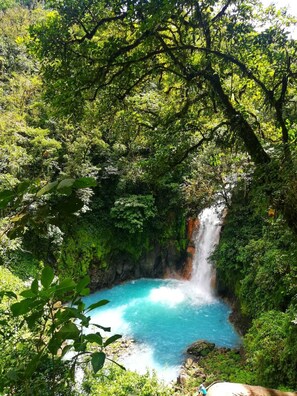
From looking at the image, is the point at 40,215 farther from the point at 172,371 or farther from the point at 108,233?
the point at 108,233

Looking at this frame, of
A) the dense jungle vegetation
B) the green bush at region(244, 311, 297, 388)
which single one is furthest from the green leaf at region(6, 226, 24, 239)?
the green bush at region(244, 311, 297, 388)

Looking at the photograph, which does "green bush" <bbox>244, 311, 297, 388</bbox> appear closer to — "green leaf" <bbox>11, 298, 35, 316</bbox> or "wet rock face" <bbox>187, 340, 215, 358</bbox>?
"wet rock face" <bbox>187, 340, 215, 358</bbox>

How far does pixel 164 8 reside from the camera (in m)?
2.94

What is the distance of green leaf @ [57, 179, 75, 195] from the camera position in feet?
2.65

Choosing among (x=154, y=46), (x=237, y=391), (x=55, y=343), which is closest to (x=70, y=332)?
(x=55, y=343)

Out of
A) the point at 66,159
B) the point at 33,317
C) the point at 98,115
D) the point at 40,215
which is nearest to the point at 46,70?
the point at 98,115

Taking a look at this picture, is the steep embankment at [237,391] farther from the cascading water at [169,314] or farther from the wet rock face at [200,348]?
the wet rock face at [200,348]

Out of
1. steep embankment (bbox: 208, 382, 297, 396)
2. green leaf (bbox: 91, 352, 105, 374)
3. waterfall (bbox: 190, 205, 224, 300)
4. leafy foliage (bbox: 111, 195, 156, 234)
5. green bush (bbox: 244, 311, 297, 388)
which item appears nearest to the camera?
green leaf (bbox: 91, 352, 105, 374)

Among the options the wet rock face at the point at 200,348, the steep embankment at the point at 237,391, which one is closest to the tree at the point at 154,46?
the steep embankment at the point at 237,391

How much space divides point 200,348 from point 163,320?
83.5 inches

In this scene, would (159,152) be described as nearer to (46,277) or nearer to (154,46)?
(154,46)

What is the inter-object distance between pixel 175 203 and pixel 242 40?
30.6ft

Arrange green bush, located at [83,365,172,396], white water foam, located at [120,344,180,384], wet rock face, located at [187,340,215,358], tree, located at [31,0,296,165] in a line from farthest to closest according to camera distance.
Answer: wet rock face, located at [187,340,215,358] < white water foam, located at [120,344,180,384] < green bush, located at [83,365,172,396] < tree, located at [31,0,296,165]

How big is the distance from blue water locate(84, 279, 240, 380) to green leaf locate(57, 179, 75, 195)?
25.2 feet
